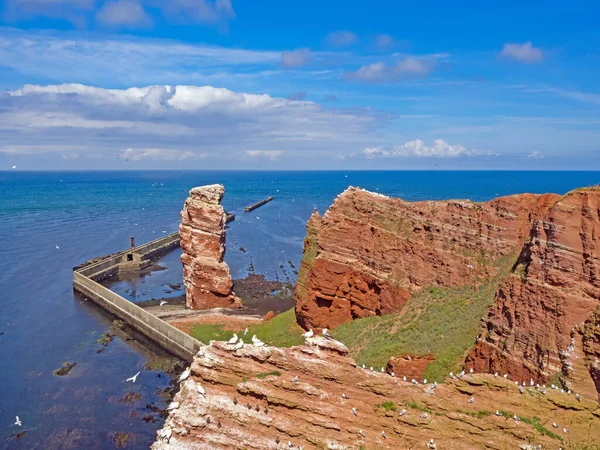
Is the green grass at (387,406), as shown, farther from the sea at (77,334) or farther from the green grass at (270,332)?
the green grass at (270,332)

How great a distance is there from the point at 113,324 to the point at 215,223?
16.1 metres

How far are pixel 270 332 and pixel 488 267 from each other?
20.5m

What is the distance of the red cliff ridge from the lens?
20453mm

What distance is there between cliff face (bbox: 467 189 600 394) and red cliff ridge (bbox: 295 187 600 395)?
0.14 ft

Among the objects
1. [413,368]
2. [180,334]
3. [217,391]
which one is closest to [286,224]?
[180,334]

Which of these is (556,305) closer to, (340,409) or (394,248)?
(340,409)

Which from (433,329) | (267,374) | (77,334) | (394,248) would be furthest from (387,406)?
(77,334)

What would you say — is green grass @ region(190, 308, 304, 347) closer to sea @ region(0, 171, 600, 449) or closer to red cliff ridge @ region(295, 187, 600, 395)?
red cliff ridge @ region(295, 187, 600, 395)

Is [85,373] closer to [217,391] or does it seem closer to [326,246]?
[326,246]

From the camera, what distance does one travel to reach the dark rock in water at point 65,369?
1587 inches

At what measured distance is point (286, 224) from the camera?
4818 inches

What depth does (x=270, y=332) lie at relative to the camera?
42.6 meters

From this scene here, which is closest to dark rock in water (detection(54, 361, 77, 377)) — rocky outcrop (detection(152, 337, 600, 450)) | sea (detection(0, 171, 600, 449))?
sea (detection(0, 171, 600, 449))

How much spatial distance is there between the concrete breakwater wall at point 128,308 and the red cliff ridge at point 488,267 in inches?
461
